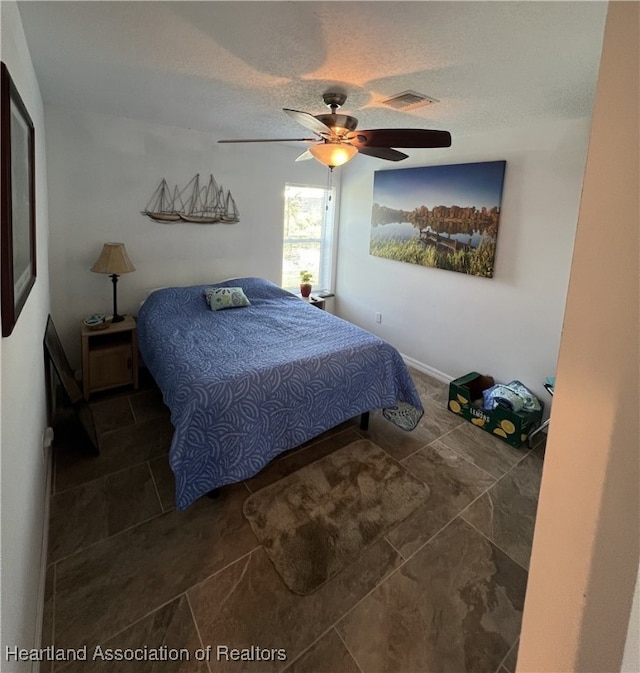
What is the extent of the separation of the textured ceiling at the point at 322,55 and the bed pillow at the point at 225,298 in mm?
1473

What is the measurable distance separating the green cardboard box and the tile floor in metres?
0.33

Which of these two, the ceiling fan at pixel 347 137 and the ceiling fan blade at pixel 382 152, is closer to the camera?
the ceiling fan at pixel 347 137

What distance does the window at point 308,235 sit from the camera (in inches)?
178

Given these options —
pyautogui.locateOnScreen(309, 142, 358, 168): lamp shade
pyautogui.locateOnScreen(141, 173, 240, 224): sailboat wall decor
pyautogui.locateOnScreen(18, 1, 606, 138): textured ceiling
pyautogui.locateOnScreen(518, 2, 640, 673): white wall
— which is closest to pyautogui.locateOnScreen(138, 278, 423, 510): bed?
pyautogui.locateOnScreen(141, 173, 240, 224): sailboat wall decor

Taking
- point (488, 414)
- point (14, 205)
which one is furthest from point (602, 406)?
point (488, 414)

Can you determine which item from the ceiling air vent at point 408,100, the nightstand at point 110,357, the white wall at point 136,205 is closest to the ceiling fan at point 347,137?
the ceiling air vent at point 408,100

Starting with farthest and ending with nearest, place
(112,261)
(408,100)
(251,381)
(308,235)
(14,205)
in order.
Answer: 1. (308,235)
2. (112,261)
3. (408,100)
4. (251,381)
5. (14,205)

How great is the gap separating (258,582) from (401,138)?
2357mm

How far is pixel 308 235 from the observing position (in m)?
4.74

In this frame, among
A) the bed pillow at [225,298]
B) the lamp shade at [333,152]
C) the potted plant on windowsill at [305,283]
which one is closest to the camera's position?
the lamp shade at [333,152]

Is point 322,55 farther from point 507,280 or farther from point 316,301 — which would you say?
point 316,301

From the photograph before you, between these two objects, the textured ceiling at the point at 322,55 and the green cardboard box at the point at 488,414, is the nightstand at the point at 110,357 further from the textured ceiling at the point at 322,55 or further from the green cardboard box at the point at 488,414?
the green cardboard box at the point at 488,414

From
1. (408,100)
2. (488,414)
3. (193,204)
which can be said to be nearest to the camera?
(408,100)

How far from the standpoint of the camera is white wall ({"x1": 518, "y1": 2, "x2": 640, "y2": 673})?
518 mm
